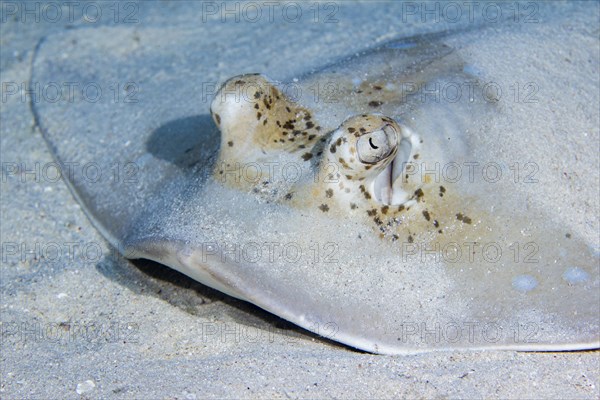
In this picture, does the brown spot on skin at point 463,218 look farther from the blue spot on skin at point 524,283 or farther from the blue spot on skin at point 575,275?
the blue spot on skin at point 575,275

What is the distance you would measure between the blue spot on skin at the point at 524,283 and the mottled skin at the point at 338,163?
363 millimetres

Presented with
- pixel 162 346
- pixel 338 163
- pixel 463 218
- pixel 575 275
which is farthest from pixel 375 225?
pixel 162 346

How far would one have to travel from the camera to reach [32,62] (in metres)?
5.92

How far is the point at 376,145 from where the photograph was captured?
293 cm

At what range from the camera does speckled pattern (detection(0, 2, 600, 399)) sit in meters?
2.84

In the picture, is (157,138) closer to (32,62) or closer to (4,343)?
(4,343)

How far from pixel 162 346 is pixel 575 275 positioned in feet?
7.39

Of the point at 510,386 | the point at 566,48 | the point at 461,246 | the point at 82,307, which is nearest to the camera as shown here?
the point at 510,386

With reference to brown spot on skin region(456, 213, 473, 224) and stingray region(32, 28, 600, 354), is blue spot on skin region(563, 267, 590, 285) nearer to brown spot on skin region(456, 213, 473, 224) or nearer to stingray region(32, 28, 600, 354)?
stingray region(32, 28, 600, 354)

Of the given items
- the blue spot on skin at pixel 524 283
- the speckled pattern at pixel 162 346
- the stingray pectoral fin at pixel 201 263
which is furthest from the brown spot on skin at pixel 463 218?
the stingray pectoral fin at pixel 201 263

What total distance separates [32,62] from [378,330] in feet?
15.6

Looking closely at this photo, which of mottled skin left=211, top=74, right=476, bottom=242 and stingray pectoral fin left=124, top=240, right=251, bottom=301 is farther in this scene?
mottled skin left=211, top=74, right=476, bottom=242

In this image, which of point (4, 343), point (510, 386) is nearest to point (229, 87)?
point (4, 343)

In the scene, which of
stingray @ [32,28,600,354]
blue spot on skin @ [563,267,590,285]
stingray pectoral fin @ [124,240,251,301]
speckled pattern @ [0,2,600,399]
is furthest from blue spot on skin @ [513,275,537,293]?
stingray pectoral fin @ [124,240,251,301]
